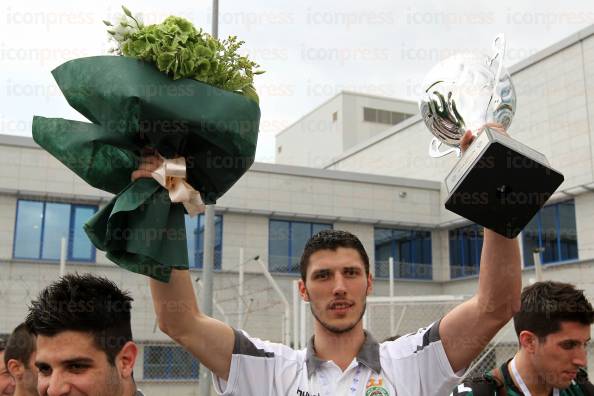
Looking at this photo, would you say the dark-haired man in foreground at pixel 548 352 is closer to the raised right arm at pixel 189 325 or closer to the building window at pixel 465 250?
the raised right arm at pixel 189 325

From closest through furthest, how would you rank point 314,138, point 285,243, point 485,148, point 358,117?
point 485,148
point 285,243
point 358,117
point 314,138

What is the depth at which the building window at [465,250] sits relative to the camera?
23.0 meters

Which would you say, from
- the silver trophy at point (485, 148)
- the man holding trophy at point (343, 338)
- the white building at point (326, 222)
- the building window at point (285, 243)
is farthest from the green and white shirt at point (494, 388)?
the building window at point (285, 243)

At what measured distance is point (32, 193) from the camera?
1869 cm

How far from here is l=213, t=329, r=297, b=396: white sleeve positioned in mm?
2908

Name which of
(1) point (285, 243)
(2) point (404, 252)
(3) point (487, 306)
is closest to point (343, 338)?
(3) point (487, 306)

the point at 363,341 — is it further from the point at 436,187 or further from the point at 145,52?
the point at 436,187

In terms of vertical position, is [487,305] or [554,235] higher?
[554,235]

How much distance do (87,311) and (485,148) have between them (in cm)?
171

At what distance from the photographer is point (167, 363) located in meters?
18.3

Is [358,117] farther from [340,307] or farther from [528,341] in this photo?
[340,307]

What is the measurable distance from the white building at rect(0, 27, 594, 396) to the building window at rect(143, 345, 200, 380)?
0.03 m

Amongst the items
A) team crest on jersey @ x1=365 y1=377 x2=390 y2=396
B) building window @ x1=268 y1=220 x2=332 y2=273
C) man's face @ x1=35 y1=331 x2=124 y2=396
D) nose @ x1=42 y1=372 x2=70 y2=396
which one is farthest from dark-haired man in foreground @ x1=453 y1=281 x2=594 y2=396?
building window @ x1=268 y1=220 x2=332 y2=273

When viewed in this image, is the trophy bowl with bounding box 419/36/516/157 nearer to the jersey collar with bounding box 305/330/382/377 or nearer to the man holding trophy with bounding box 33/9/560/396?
the man holding trophy with bounding box 33/9/560/396
